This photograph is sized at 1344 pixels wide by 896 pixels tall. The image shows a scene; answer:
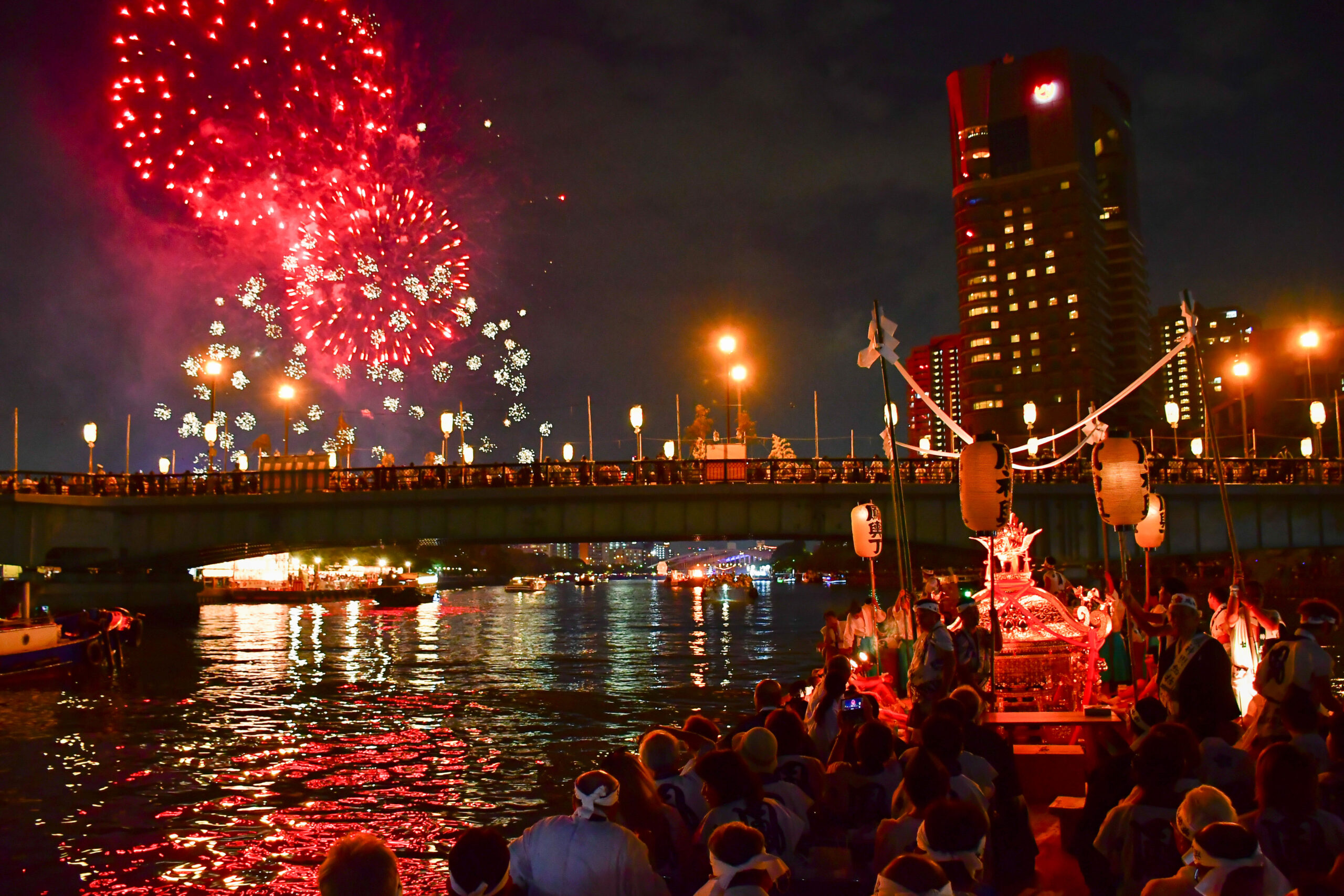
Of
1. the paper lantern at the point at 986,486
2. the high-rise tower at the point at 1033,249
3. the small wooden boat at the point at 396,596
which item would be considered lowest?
the small wooden boat at the point at 396,596

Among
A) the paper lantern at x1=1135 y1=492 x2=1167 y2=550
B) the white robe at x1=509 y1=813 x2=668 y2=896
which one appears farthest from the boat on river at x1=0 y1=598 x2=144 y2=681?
the white robe at x1=509 y1=813 x2=668 y2=896

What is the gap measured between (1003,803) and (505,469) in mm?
37929

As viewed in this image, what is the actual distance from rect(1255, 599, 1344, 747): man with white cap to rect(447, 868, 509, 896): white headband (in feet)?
19.0

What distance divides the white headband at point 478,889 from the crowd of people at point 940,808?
10 millimetres

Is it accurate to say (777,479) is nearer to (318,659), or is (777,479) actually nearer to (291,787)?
(318,659)

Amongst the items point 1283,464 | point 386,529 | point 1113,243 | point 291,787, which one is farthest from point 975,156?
point 291,787

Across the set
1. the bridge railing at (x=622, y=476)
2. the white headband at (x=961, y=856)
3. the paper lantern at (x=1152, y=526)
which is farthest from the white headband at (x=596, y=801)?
the bridge railing at (x=622, y=476)

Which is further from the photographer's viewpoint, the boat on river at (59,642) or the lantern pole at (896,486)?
the boat on river at (59,642)

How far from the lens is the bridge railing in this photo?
136ft

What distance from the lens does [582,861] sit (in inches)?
216

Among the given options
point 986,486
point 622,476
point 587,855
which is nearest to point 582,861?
point 587,855

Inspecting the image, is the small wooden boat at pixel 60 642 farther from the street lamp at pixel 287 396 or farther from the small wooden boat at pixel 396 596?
the small wooden boat at pixel 396 596

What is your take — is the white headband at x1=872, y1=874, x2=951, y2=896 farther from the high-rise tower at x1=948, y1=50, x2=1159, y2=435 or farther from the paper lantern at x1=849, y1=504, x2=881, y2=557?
the high-rise tower at x1=948, y1=50, x2=1159, y2=435

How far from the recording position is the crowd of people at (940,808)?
4.58 m
